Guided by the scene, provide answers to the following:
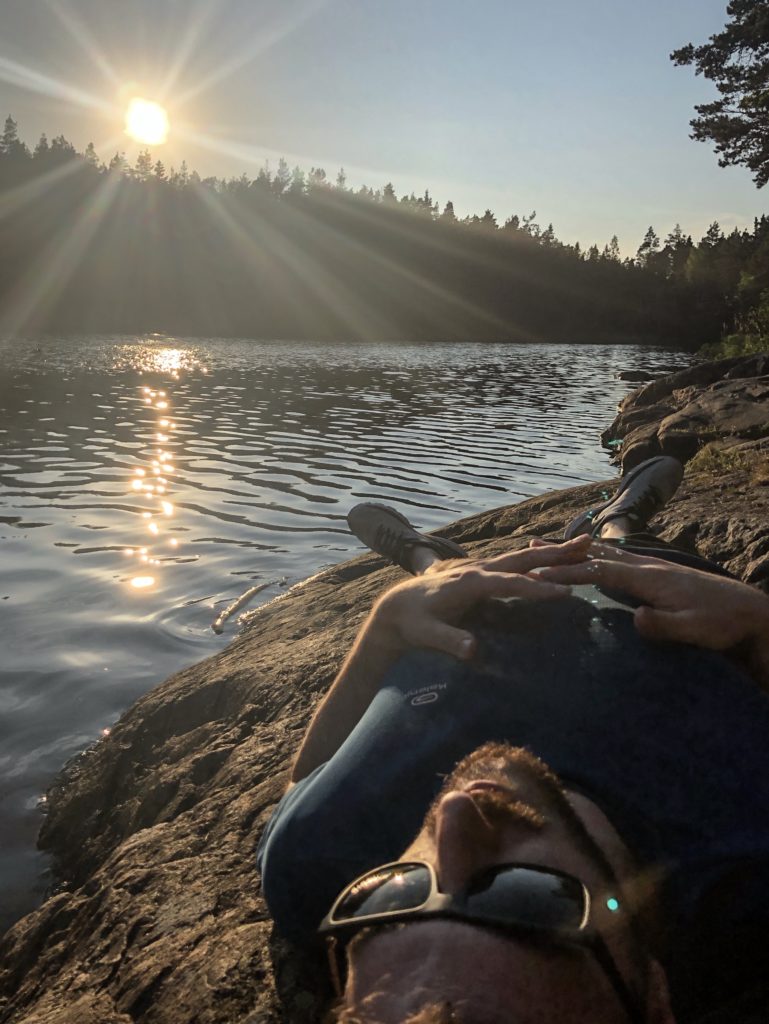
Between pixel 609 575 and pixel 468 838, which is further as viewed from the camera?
pixel 609 575

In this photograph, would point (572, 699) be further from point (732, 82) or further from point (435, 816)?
point (732, 82)

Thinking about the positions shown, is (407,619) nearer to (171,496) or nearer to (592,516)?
(592,516)

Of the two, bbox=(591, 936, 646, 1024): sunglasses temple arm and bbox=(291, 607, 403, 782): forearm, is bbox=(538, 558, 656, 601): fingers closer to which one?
bbox=(291, 607, 403, 782): forearm

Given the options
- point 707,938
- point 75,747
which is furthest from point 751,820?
point 75,747

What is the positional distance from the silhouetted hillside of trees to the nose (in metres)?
57.4

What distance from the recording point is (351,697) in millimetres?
2316

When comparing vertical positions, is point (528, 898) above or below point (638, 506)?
below

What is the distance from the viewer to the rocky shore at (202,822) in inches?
77.2

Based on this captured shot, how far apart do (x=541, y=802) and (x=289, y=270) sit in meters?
96.3

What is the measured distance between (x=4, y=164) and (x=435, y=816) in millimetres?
110988

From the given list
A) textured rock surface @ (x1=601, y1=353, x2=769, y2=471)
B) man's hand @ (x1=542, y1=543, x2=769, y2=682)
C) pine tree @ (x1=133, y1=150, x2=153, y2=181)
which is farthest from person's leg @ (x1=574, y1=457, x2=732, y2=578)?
pine tree @ (x1=133, y1=150, x2=153, y2=181)

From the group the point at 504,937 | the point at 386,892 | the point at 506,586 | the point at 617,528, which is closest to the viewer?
the point at 504,937

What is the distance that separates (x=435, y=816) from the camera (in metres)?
1.47

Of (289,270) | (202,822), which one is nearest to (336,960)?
(202,822)
